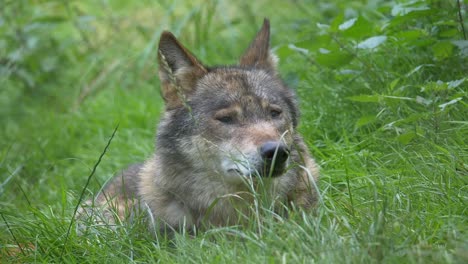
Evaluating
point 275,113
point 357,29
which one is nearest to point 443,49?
point 357,29

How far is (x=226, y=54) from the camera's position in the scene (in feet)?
28.9

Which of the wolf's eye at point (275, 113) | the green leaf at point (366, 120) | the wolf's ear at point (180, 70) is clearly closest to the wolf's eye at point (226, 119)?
the wolf's eye at point (275, 113)

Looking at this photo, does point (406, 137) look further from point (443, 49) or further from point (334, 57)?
point (334, 57)

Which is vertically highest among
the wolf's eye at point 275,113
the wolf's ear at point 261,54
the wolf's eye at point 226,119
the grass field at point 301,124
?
the wolf's ear at point 261,54

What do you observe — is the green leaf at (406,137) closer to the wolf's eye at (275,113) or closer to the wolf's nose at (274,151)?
the wolf's eye at (275,113)

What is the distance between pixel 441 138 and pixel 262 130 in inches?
49.1

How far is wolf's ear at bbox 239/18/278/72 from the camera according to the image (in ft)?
17.7

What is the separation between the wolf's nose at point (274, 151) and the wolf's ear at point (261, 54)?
129cm

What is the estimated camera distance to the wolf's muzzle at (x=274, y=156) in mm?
4156

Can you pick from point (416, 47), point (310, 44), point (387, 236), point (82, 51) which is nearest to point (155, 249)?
point (387, 236)

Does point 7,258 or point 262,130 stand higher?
point 262,130

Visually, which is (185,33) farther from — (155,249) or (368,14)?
(155,249)

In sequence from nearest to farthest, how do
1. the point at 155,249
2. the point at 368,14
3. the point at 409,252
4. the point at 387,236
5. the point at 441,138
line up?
the point at 409,252, the point at 387,236, the point at 155,249, the point at 441,138, the point at 368,14

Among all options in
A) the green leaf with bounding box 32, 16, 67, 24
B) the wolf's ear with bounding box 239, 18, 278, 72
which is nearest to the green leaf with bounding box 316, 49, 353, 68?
the wolf's ear with bounding box 239, 18, 278, 72
